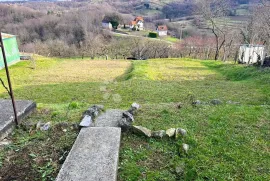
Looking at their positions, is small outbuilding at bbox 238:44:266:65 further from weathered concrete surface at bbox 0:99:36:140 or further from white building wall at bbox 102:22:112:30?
white building wall at bbox 102:22:112:30

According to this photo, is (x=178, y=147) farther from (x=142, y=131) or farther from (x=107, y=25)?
(x=107, y=25)

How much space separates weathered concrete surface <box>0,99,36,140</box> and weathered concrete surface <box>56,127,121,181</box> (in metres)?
1.32

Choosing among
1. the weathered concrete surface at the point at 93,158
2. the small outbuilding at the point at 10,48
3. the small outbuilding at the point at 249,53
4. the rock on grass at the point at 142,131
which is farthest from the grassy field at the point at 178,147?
the small outbuilding at the point at 10,48

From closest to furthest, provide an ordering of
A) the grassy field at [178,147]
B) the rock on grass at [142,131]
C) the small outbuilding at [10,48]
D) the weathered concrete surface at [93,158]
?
the weathered concrete surface at [93,158] < the grassy field at [178,147] < the rock on grass at [142,131] < the small outbuilding at [10,48]

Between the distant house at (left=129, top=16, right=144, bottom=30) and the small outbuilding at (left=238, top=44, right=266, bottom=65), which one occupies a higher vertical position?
the distant house at (left=129, top=16, right=144, bottom=30)

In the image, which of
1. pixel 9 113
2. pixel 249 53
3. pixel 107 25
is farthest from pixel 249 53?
pixel 107 25

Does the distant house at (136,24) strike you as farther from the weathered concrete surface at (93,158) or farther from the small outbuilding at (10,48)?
the weathered concrete surface at (93,158)

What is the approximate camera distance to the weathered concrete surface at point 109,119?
13.3 ft

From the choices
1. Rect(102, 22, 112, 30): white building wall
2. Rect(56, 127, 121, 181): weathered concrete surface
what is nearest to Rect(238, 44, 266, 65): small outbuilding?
Rect(56, 127, 121, 181): weathered concrete surface

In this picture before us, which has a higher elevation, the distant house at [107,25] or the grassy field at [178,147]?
the distant house at [107,25]

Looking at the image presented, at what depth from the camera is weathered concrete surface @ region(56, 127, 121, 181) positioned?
8.07 ft

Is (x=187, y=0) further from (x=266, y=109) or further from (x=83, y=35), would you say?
(x=266, y=109)

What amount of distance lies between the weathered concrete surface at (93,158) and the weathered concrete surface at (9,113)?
1.32 m

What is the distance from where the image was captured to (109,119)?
4320mm
